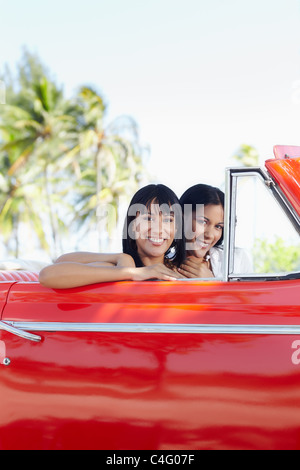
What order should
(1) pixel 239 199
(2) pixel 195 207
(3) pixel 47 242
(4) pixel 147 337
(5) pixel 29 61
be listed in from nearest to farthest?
(4) pixel 147 337 < (1) pixel 239 199 < (2) pixel 195 207 < (3) pixel 47 242 < (5) pixel 29 61

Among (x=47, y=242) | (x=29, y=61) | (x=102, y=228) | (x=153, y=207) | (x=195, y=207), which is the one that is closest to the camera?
(x=153, y=207)

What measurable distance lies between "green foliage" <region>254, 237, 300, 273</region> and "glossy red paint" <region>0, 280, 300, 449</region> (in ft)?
1.07

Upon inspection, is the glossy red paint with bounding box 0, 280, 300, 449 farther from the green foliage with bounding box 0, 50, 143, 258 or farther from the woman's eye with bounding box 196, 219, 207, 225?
the green foliage with bounding box 0, 50, 143, 258

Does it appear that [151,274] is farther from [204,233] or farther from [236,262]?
[204,233]

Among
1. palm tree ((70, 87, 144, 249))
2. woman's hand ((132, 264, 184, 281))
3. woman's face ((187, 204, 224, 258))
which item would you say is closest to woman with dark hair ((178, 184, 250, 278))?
woman's face ((187, 204, 224, 258))

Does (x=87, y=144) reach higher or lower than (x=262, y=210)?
higher

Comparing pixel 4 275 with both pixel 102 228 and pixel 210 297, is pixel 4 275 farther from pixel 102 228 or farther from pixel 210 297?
pixel 102 228

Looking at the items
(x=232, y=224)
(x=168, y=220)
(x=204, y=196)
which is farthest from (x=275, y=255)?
(x=232, y=224)

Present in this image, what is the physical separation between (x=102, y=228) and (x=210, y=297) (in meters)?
20.7

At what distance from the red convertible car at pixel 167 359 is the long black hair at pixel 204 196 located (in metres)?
0.59

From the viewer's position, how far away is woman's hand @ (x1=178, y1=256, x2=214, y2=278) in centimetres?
248

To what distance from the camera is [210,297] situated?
196 centimetres

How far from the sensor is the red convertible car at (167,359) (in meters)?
1.84

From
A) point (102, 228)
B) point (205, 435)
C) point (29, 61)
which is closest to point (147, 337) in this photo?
point (205, 435)
